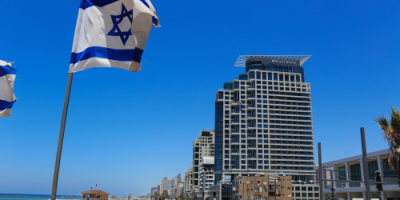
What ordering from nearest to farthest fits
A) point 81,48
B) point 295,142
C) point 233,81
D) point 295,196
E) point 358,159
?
point 81,48 < point 358,159 < point 295,196 < point 295,142 < point 233,81

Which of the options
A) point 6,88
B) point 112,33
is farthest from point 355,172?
Answer: point 112,33

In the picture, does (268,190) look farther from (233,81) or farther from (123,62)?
(123,62)

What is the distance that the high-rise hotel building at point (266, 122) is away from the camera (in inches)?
4653

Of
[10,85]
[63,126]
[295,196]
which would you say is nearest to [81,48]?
[63,126]

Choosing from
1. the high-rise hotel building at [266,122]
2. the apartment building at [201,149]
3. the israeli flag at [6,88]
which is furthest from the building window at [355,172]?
the apartment building at [201,149]

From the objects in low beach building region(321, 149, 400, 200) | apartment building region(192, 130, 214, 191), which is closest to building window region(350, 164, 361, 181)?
low beach building region(321, 149, 400, 200)

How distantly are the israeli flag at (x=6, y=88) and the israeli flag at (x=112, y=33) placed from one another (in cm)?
624

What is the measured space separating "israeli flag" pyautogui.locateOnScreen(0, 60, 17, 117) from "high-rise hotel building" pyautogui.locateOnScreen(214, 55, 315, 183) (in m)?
108

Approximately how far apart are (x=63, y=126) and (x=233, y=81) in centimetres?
12468

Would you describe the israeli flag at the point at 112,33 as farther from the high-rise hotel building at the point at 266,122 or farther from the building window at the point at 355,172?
the high-rise hotel building at the point at 266,122

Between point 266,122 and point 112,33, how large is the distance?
11680 cm

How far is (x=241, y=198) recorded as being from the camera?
9969 cm

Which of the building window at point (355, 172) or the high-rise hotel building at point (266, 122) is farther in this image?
the high-rise hotel building at point (266, 122)

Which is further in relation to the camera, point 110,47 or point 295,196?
point 295,196
